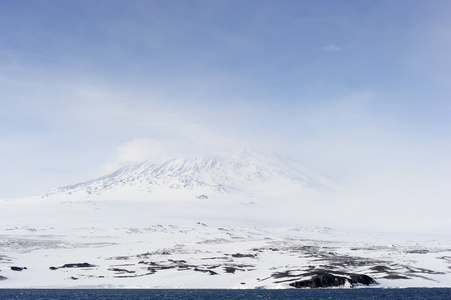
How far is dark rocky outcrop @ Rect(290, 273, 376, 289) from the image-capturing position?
145 metres

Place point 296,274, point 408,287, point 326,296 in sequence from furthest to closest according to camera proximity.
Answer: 1. point 296,274
2. point 408,287
3. point 326,296

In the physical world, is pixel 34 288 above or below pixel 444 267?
below

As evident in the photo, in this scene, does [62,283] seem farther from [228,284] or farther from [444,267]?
[444,267]

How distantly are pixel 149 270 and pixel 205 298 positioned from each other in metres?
67.9

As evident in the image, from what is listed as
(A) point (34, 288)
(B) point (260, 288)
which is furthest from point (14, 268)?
(B) point (260, 288)

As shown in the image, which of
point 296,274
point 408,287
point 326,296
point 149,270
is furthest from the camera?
point 149,270

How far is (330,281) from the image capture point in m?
147

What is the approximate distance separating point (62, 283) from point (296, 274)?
260 ft

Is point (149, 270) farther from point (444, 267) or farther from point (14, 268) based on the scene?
point (444, 267)

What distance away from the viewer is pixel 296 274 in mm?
157625

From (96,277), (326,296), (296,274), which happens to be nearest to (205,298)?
(326,296)

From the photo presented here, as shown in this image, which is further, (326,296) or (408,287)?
(408,287)

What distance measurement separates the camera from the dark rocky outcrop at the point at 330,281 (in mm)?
145250

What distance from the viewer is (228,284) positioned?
504ft
